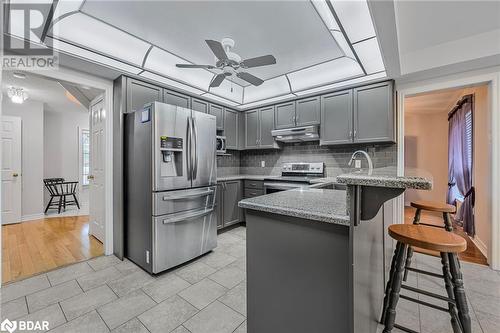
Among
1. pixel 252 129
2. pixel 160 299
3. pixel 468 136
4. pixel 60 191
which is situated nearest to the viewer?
pixel 160 299

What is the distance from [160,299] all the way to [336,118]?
11.0 feet

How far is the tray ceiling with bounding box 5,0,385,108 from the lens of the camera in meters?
→ 2.05

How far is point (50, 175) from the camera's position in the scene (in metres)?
5.60

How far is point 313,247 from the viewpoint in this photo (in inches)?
42.5

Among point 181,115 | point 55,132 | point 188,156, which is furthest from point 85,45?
point 55,132

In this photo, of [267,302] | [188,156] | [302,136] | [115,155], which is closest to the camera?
[267,302]

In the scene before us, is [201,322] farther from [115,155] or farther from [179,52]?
[179,52]

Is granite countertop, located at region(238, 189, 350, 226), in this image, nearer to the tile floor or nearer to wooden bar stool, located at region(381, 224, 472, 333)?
wooden bar stool, located at region(381, 224, 472, 333)

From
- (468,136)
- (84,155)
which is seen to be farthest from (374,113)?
(84,155)

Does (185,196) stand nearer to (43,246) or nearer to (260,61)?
(260,61)

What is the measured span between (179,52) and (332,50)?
2.11m

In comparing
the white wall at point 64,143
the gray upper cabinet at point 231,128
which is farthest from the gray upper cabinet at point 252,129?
the white wall at point 64,143

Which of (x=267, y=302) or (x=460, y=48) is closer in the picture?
(x=267, y=302)

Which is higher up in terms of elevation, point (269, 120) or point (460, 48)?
point (460, 48)
